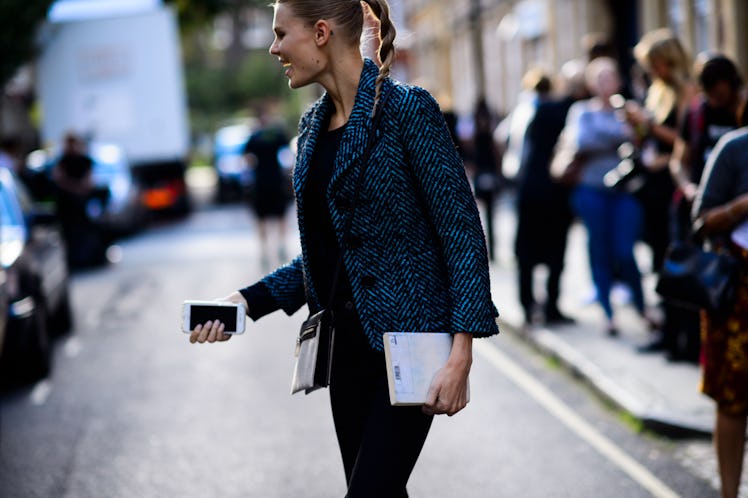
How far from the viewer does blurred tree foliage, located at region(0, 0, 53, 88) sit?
2641 centimetres

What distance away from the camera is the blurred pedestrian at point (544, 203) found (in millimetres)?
9344

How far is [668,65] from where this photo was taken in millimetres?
7621

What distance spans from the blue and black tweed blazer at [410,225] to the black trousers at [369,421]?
0.29 ft

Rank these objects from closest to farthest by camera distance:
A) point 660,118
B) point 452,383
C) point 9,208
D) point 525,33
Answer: point 452,383 < point 660,118 < point 9,208 < point 525,33

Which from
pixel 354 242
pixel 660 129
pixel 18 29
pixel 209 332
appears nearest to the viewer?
pixel 354 242

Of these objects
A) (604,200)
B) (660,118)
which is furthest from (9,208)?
(660,118)

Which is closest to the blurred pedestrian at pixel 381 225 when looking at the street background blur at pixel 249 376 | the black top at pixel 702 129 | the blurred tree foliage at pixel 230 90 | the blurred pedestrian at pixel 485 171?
the street background blur at pixel 249 376

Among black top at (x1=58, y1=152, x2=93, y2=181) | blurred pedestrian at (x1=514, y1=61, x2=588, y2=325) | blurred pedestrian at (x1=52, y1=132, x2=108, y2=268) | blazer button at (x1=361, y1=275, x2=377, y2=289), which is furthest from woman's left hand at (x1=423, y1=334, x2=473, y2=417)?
black top at (x1=58, y1=152, x2=93, y2=181)

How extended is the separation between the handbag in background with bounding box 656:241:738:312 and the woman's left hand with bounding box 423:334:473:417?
2005mm

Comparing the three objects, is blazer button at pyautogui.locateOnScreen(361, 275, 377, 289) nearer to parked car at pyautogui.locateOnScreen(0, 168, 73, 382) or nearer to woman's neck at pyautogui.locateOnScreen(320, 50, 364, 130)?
woman's neck at pyautogui.locateOnScreen(320, 50, 364, 130)

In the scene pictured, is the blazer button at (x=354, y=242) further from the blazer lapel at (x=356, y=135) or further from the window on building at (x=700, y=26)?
the window on building at (x=700, y=26)

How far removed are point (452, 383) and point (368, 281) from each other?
0.32 meters

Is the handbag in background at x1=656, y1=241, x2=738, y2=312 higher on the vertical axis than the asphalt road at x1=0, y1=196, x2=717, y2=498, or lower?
higher

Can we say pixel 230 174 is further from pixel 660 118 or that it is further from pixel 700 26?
pixel 660 118
